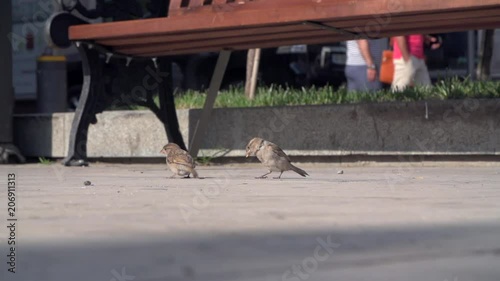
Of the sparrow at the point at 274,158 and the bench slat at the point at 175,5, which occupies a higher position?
the bench slat at the point at 175,5

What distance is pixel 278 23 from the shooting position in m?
7.30

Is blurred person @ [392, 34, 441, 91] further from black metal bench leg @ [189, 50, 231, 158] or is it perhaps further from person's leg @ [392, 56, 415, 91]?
black metal bench leg @ [189, 50, 231, 158]

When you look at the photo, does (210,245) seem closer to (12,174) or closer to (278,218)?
(278,218)

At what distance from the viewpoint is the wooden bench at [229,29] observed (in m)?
6.95

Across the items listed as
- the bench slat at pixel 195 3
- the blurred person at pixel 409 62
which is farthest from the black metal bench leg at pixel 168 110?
the blurred person at pixel 409 62

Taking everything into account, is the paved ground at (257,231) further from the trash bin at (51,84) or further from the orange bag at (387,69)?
the trash bin at (51,84)

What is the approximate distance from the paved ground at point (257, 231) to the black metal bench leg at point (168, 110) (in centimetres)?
261

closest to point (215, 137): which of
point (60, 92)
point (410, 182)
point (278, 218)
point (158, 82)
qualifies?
point (158, 82)

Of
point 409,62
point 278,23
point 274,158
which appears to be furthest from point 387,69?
point 274,158

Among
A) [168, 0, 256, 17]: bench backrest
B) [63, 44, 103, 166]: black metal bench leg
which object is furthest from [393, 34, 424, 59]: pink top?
[63, 44, 103, 166]: black metal bench leg

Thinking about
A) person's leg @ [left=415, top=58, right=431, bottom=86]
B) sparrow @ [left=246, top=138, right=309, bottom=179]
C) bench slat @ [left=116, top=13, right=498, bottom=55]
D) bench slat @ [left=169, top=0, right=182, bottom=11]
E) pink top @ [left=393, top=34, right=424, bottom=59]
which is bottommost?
sparrow @ [left=246, top=138, right=309, bottom=179]

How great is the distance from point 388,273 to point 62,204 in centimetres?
241

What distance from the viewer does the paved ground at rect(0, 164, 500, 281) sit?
127 inches

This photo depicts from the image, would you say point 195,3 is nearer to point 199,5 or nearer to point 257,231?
point 199,5
